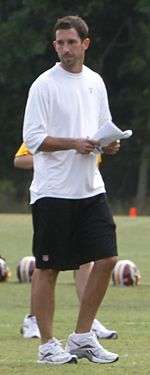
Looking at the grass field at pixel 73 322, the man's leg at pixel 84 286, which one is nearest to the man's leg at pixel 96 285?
the grass field at pixel 73 322

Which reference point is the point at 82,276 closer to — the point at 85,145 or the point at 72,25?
the point at 85,145

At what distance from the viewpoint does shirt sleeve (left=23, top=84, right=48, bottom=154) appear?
8.28 metres

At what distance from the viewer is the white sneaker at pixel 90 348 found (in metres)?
8.48

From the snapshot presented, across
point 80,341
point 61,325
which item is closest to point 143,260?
point 61,325

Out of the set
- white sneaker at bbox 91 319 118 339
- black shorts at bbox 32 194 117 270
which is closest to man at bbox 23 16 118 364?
black shorts at bbox 32 194 117 270

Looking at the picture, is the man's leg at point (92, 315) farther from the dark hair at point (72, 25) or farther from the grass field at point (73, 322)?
the dark hair at point (72, 25)

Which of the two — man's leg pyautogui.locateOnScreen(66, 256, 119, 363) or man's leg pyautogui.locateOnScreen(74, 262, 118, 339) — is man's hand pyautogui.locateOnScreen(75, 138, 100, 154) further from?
man's leg pyautogui.locateOnScreen(74, 262, 118, 339)

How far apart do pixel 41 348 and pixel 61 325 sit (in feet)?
8.76

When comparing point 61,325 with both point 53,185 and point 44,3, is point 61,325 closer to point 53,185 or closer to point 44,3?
point 53,185

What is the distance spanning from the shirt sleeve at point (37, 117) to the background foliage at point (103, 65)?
40.9m

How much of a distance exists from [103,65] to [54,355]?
4522 centimetres

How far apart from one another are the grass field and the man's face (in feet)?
6.29

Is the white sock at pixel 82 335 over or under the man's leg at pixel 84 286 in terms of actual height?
over

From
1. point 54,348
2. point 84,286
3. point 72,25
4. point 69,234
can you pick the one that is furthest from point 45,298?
point 72,25
